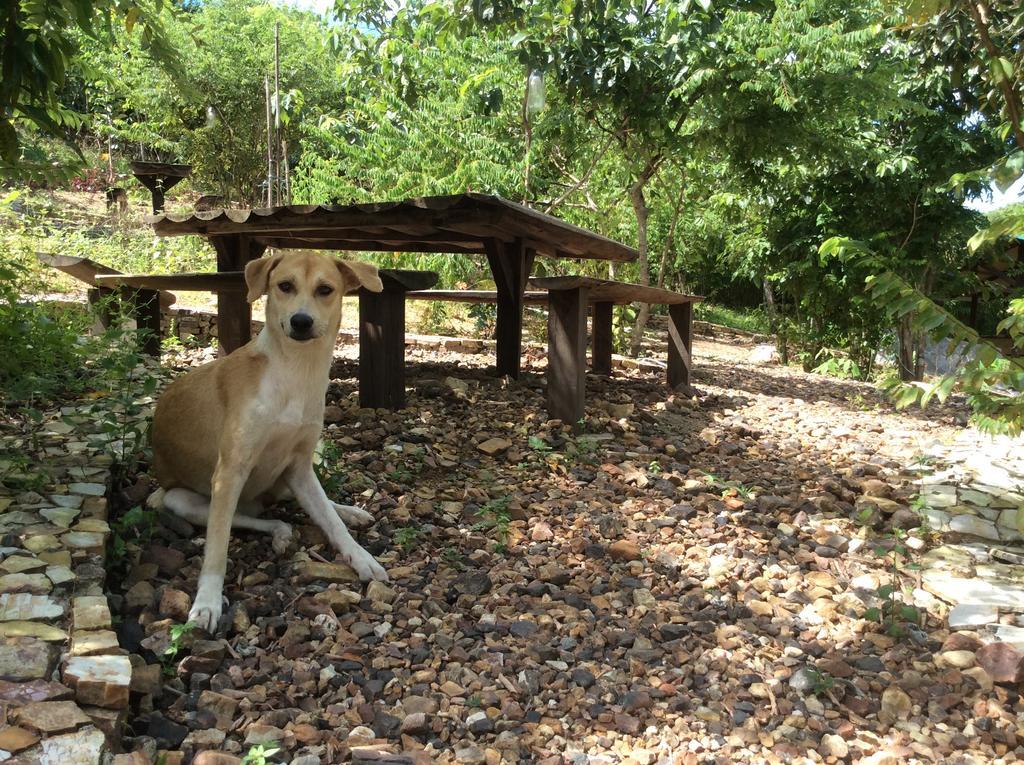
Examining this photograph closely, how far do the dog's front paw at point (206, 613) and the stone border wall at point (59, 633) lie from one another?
262 mm

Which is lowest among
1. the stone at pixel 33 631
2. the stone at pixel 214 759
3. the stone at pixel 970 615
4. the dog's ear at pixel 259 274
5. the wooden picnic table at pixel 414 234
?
the stone at pixel 970 615

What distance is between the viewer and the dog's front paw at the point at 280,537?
3.08 meters

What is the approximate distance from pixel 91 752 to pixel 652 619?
1988 millimetres

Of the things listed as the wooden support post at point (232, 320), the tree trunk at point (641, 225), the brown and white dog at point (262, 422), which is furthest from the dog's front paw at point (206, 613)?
the tree trunk at point (641, 225)

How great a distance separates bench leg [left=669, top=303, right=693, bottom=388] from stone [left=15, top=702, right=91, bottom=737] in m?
5.97

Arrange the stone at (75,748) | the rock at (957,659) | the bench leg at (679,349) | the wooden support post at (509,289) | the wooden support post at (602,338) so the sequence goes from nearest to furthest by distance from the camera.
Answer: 1. the stone at (75,748)
2. the rock at (957,659)
3. the wooden support post at (509,289)
4. the bench leg at (679,349)
5. the wooden support post at (602,338)

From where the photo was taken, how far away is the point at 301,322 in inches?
109

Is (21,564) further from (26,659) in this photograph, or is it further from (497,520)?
(497,520)

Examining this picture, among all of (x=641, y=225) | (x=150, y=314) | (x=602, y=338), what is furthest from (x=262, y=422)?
(x=641, y=225)

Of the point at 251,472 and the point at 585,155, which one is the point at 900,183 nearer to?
the point at 585,155

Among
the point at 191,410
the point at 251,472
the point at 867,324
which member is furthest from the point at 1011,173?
the point at 867,324

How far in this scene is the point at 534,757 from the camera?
7.23ft

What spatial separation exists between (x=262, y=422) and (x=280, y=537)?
570 millimetres

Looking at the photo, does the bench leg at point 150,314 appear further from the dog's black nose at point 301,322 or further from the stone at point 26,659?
the stone at point 26,659
